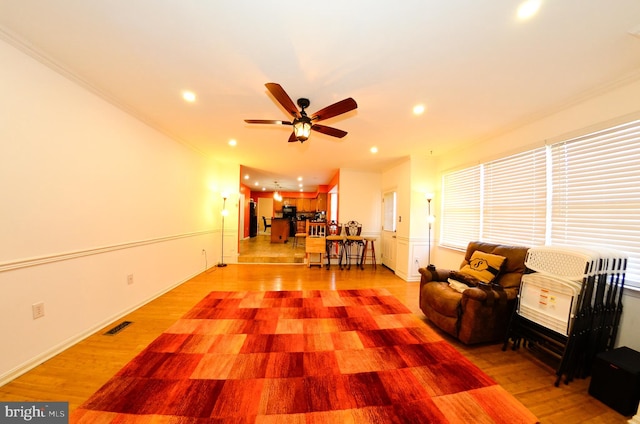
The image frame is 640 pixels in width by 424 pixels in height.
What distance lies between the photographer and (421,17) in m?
1.43

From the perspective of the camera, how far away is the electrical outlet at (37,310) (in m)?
1.84

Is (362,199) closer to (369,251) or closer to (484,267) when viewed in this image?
(369,251)

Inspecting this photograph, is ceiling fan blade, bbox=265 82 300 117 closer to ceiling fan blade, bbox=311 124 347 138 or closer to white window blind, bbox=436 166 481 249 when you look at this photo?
ceiling fan blade, bbox=311 124 347 138

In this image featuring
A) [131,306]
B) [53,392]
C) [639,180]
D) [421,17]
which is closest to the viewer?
[421,17]

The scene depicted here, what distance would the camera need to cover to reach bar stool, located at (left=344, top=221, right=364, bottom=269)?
572cm

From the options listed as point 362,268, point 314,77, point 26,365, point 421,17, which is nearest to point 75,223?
point 26,365

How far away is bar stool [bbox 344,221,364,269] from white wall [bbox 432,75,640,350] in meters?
3.02

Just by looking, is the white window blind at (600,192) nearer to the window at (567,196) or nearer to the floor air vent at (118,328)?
the window at (567,196)

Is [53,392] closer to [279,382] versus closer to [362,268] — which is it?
[279,382]

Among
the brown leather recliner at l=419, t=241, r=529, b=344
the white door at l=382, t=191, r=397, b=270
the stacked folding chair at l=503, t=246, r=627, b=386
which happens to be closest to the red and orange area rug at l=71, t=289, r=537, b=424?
the brown leather recliner at l=419, t=241, r=529, b=344

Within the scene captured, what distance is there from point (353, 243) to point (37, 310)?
5392 millimetres

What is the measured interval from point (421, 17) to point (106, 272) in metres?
4.07

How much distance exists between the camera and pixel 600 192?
2.12m

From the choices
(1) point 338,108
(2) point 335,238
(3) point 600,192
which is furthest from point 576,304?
(2) point 335,238
